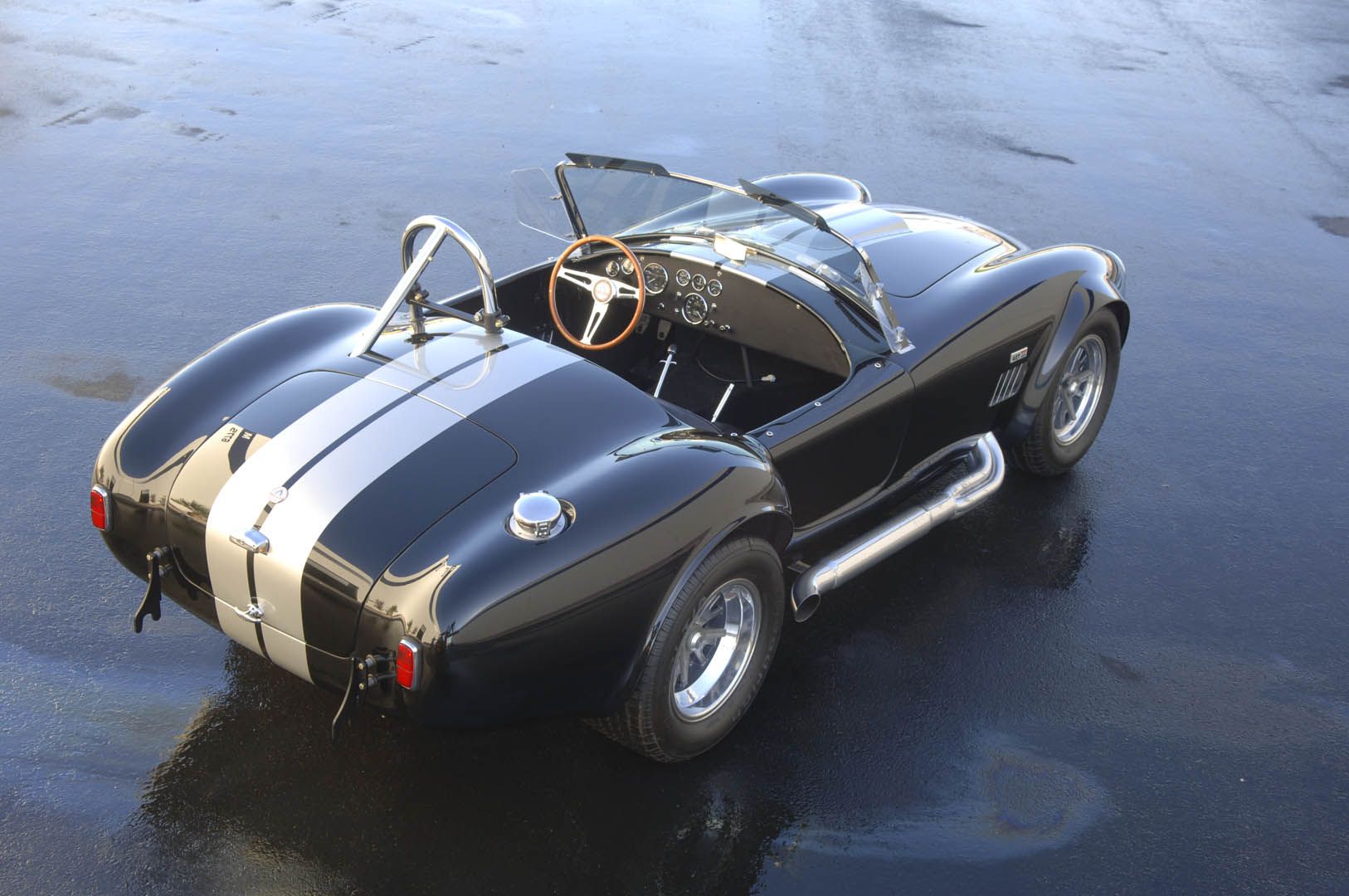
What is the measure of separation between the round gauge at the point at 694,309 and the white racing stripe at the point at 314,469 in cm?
103

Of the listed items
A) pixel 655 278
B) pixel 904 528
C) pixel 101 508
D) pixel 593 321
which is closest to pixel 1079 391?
pixel 904 528

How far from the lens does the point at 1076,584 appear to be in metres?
5.00

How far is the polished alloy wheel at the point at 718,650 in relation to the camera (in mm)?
3852

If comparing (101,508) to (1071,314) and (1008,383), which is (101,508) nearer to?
(1008,383)

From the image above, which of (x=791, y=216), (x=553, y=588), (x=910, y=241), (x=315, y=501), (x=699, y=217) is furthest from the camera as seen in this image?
(x=910, y=241)

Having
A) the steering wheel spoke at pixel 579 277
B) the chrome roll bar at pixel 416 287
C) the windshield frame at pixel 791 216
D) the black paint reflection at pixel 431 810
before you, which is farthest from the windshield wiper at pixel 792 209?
the black paint reflection at pixel 431 810

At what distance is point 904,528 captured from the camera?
15.3 feet

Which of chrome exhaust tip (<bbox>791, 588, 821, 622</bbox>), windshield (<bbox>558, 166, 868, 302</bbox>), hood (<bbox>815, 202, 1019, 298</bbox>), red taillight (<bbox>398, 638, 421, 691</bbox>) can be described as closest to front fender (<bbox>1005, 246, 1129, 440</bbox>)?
hood (<bbox>815, 202, 1019, 298</bbox>)

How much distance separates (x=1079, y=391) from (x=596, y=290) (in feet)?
7.99

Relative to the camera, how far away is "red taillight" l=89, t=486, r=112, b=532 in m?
3.72

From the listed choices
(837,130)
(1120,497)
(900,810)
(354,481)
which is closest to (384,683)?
(354,481)

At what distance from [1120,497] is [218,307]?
472 centimetres

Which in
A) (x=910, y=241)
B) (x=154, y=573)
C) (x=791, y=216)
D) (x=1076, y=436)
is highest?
(x=791, y=216)

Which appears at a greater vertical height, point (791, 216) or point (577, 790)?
point (791, 216)
